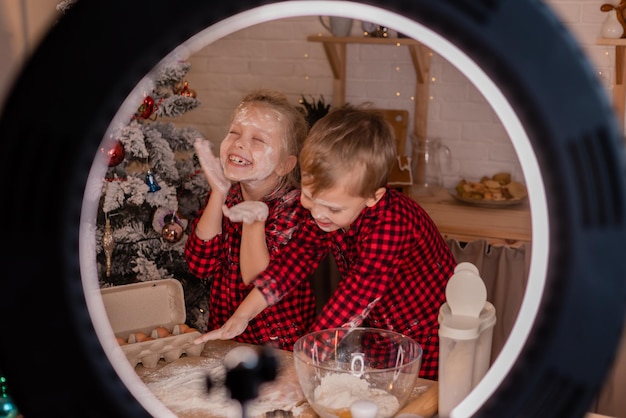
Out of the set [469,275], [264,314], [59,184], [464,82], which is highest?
[464,82]

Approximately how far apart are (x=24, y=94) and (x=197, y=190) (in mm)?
1532

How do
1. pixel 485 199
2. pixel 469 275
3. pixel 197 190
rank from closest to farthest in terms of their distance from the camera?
1. pixel 469 275
2. pixel 197 190
3. pixel 485 199

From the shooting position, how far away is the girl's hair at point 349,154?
1.04 meters

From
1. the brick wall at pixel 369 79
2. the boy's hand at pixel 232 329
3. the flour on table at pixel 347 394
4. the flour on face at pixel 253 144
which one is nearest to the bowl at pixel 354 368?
the flour on table at pixel 347 394

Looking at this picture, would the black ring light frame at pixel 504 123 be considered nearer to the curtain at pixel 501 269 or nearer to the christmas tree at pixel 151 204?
the christmas tree at pixel 151 204

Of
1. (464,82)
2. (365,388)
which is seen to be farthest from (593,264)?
(464,82)

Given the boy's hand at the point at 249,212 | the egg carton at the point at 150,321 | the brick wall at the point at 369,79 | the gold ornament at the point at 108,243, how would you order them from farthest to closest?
the brick wall at the point at 369,79
the gold ornament at the point at 108,243
the boy's hand at the point at 249,212
the egg carton at the point at 150,321

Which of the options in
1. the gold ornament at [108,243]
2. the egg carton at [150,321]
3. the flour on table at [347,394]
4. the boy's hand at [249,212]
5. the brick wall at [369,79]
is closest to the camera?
the flour on table at [347,394]

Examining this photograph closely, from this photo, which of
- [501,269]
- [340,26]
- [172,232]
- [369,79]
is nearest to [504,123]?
[172,232]

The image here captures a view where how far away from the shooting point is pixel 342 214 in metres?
1.06

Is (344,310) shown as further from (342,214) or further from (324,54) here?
(324,54)

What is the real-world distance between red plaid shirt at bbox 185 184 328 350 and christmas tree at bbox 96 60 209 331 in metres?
0.46

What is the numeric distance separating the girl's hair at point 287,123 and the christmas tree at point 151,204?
630 mm

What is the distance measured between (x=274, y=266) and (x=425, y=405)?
0.37 metres
